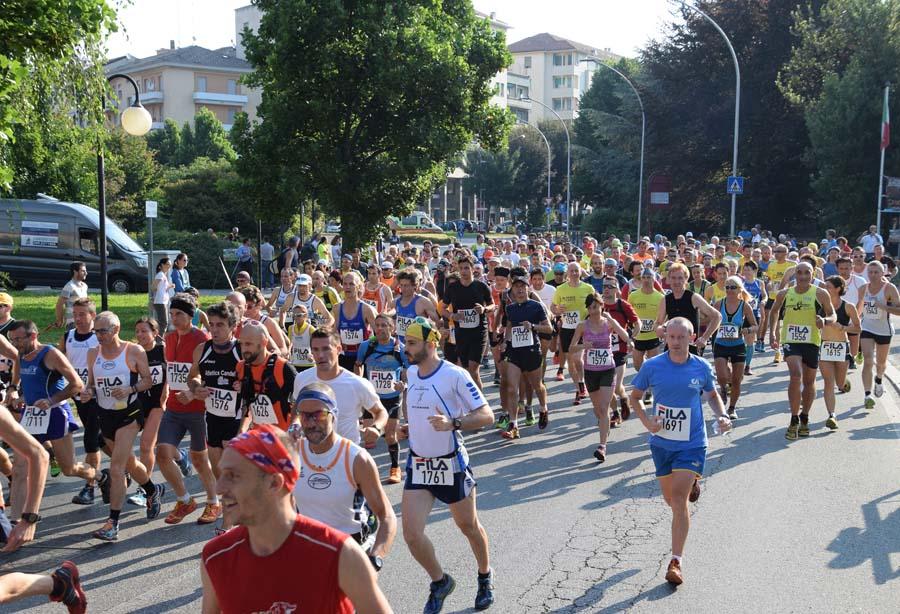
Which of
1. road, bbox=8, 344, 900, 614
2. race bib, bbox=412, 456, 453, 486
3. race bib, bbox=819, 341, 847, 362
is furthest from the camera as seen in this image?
race bib, bbox=819, 341, 847, 362

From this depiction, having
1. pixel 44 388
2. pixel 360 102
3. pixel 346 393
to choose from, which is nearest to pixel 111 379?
pixel 44 388

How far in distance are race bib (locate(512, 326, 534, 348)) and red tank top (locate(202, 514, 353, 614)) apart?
862 cm

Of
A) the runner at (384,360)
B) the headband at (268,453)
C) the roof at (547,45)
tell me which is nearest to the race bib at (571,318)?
the runner at (384,360)

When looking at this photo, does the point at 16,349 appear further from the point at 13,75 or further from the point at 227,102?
the point at 227,102

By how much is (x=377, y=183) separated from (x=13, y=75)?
14.9 m

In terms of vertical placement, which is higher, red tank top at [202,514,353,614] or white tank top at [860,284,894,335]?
red tank top at [202,514,353,614]

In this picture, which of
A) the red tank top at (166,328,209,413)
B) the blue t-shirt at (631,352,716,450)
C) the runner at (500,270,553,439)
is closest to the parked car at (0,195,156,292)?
the runner at (500,270,553,439)

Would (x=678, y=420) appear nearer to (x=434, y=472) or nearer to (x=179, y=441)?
(x=434, y=472)

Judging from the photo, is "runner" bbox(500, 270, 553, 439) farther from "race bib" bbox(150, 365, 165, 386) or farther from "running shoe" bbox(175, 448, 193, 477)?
"race bib" bbox(150, 365, 165, 386)

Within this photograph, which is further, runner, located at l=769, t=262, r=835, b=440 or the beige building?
the beige building

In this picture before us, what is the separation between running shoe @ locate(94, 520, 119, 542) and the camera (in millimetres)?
7605

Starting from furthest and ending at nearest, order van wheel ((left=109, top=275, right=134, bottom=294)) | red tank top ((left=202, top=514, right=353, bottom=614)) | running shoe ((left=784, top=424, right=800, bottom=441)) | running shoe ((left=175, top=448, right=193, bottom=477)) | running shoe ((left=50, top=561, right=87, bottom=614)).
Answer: van wheel ((left=109, top=275, right=134, bottom=294)) < running shoe ((left=784, top=424, right=800, bottom=441)) < running shoe ((left=175, top=448, right=193, bottom=477)) < running shoe ((left=50, top=561, right=87, bottom=614)) < red tank top ((left=202, top=514, right=353, bottom=614))

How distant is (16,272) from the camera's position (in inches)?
1177

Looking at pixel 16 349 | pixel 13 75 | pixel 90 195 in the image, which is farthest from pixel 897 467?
pixel 90 195
